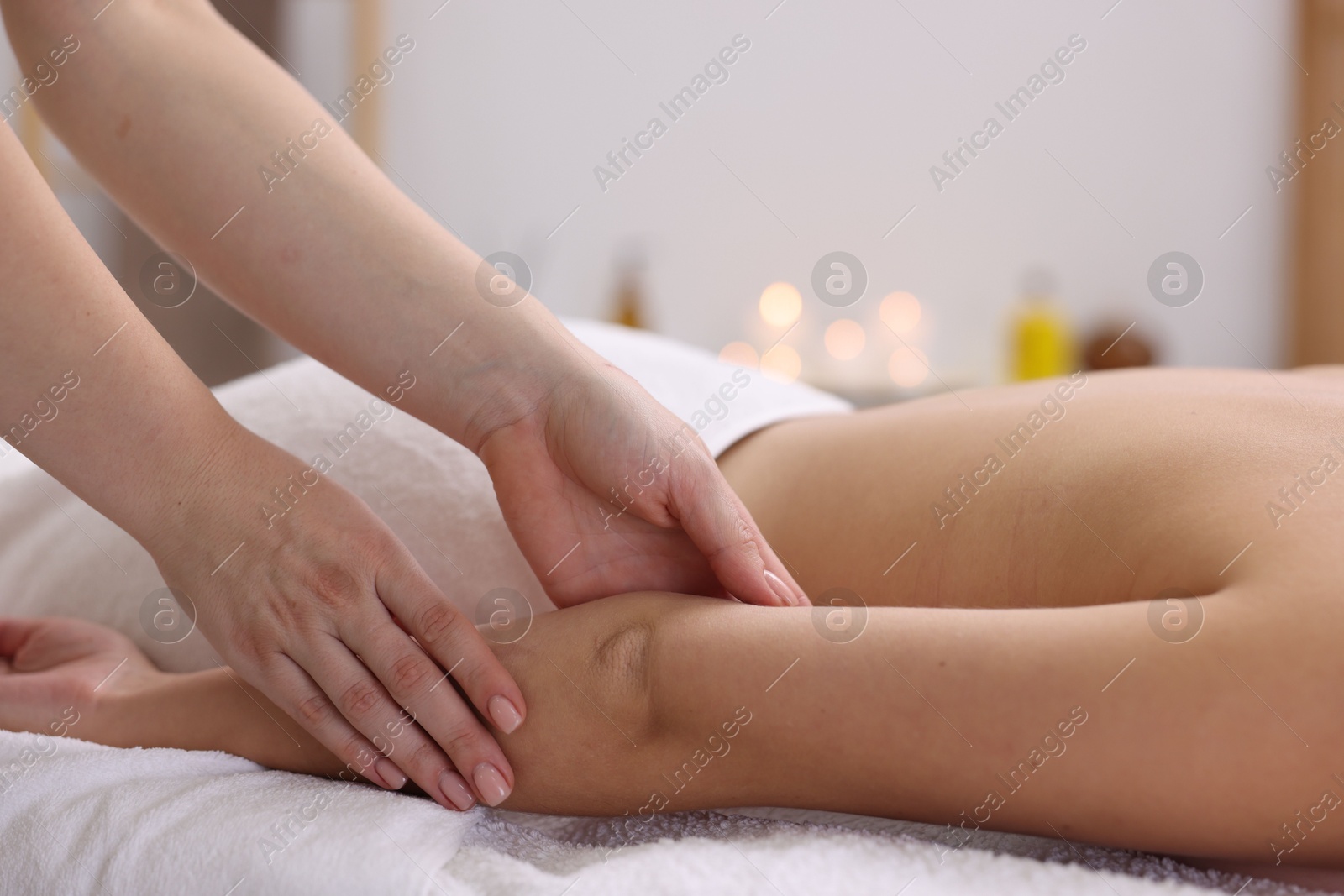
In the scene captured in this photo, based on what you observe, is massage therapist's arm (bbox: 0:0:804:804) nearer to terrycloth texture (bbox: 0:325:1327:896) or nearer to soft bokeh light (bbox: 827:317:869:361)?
terrycloth texture (bbox: 0:325:1327:896)

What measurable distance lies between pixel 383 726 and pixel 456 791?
0.07 meters

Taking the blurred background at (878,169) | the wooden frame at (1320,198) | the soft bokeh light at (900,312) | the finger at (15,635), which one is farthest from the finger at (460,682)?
the wooden frame at (1320,198)

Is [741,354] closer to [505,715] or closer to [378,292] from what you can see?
[378,292]

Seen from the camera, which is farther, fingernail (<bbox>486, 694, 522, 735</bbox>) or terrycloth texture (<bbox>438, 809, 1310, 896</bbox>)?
fingernail (<bbox>486, 694, 522, 735</bbox>)

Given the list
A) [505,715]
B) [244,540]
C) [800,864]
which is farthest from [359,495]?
[800,864]

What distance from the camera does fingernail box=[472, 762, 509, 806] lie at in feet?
2.14

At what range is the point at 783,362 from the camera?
2.68 metres

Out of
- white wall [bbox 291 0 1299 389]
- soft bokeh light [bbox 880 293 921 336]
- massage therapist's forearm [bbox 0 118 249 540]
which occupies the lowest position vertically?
soft bokeh light [bbox 880 293 921 336]

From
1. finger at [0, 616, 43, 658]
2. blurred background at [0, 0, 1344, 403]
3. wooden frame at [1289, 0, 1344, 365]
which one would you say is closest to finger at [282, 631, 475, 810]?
finger at [0, 616, 43, 658]

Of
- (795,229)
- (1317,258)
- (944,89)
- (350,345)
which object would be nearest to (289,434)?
(350,345)

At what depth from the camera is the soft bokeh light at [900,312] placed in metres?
2.65

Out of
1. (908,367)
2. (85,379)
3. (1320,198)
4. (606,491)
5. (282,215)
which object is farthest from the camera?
(908,367)

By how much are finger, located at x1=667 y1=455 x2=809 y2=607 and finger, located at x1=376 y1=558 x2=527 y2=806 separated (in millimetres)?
172

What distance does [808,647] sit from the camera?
0.61 metres
